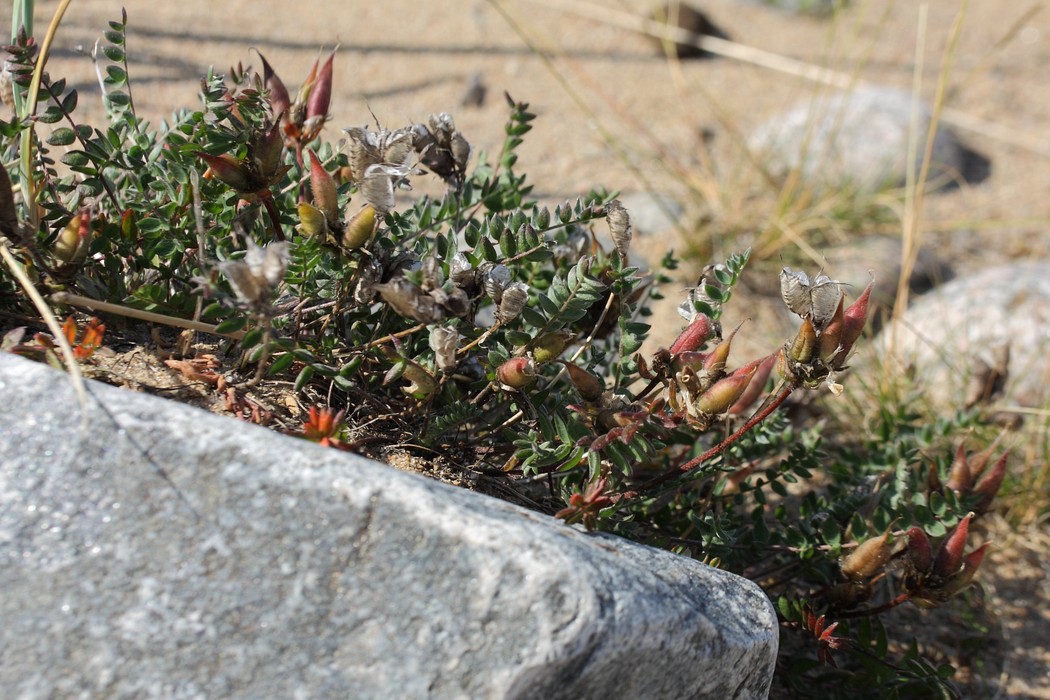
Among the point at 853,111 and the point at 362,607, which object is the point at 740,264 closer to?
the point at 362,607

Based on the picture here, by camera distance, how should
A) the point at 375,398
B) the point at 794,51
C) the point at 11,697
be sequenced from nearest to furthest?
the point at 11,697 → the point at 375,398 → the point at 794,51

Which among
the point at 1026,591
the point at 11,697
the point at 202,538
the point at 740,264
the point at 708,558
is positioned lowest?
the point at 1026,591

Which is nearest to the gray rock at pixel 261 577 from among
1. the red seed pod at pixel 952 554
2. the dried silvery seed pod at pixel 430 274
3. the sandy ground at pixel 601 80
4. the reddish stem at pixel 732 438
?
the dried silvery seed pod at pixel 430 274

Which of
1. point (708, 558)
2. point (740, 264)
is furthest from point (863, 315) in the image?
point (708, 558)

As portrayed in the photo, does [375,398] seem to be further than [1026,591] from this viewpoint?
No

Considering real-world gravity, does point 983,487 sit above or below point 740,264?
below

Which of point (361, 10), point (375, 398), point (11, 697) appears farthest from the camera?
point (361, 10)

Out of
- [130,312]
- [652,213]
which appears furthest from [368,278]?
[652,213]

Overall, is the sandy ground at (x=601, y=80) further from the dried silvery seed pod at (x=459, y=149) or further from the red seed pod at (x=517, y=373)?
the red seed pod at (x=517, y=373)
